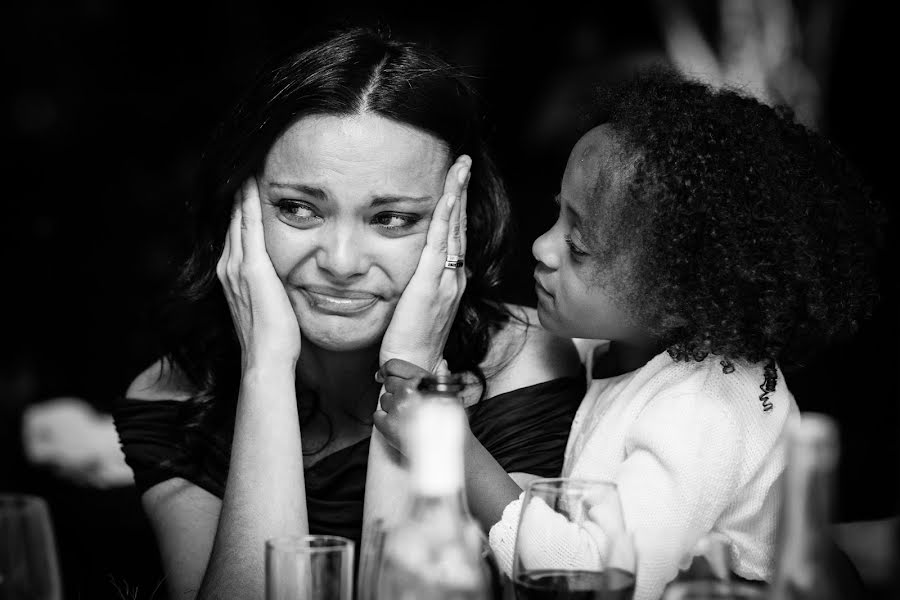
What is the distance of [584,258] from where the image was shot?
6.98 feet

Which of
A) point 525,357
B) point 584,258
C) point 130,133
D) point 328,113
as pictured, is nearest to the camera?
point 584,258

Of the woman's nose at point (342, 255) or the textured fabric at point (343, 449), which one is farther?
the textured fabric at point (343, 449)

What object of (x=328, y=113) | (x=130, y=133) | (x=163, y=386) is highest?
(x=130, y=133)

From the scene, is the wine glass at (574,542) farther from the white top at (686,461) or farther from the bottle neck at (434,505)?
the white top at (686,461)

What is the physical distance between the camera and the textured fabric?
2.42 metres

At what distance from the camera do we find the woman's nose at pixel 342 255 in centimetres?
216

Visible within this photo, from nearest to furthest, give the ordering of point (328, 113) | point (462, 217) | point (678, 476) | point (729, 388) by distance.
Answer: point (678, 476) < point (729, 388) < point (328, 113) < point (462, 217)

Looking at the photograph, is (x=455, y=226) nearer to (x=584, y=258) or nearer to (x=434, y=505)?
(x=584, y=258)

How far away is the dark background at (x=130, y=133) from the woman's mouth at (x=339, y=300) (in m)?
2.30

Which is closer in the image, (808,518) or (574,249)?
(808,518)

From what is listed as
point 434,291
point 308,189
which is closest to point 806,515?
point 434,291

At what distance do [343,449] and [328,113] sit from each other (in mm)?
850

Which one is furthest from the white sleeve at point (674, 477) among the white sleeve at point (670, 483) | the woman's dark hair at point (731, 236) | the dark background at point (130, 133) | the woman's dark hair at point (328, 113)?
the dark background at point (130, 133)

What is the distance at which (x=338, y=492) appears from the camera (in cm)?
256
